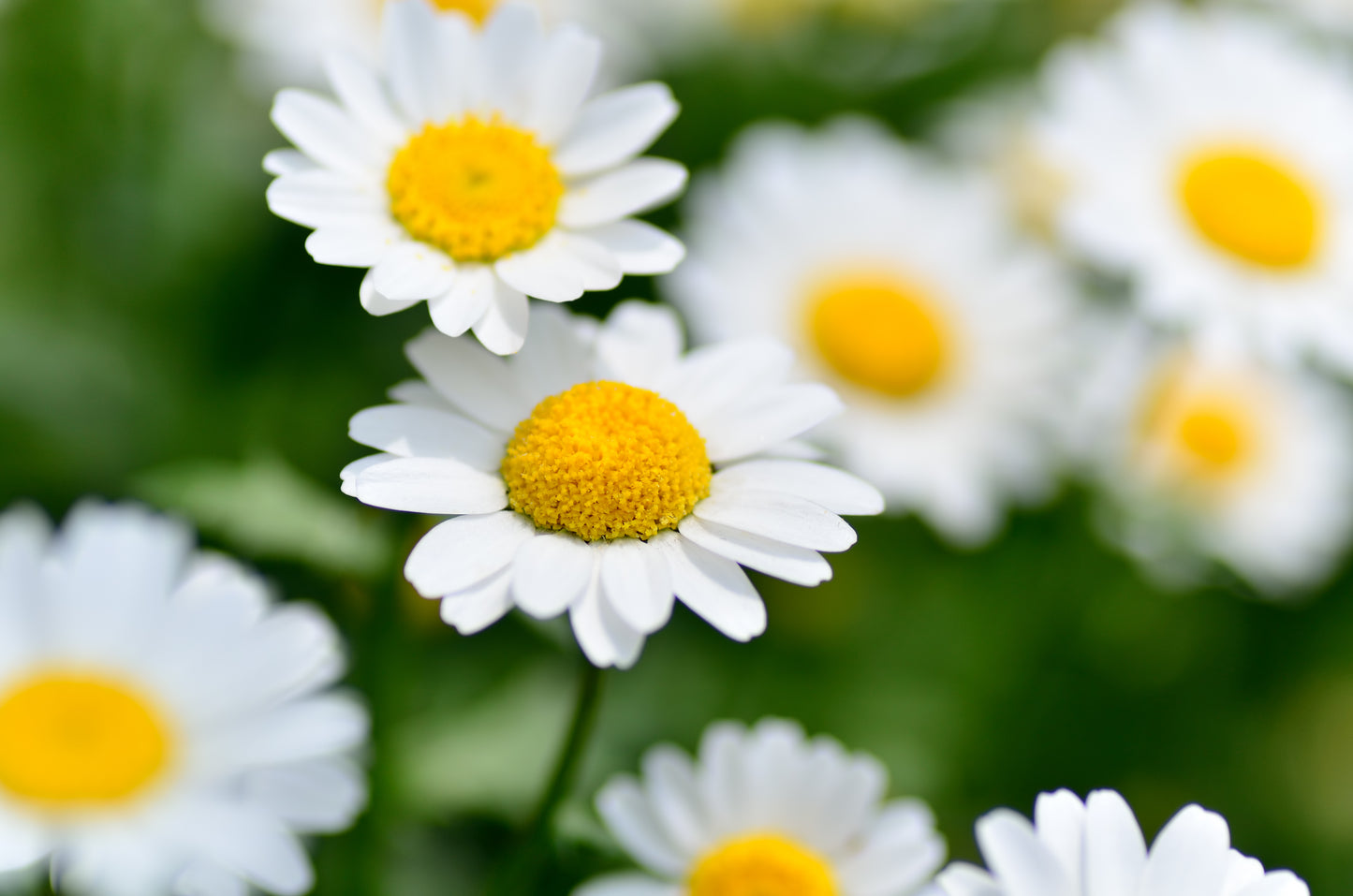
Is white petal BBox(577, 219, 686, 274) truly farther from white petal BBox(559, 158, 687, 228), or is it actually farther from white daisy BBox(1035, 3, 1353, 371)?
white daisy BBox(1035, 3, 1353, 371)

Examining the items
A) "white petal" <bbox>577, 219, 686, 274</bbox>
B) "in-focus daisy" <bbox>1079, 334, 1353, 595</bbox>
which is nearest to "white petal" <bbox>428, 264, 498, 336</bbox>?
"white petal" <bbox>577, 219, 686, 274</bbox>

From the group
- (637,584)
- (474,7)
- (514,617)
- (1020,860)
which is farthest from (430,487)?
(474,7)

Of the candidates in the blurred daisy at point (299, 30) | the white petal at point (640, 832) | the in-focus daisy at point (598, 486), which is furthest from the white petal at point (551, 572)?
the blurred daisy at point (299, 30)

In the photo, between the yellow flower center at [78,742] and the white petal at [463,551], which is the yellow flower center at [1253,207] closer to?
the white petal at [463,551]

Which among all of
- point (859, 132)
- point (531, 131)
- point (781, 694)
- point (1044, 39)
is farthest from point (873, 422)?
point (1044, 39)

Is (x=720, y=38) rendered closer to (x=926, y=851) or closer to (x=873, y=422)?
(x=873, y=422)
